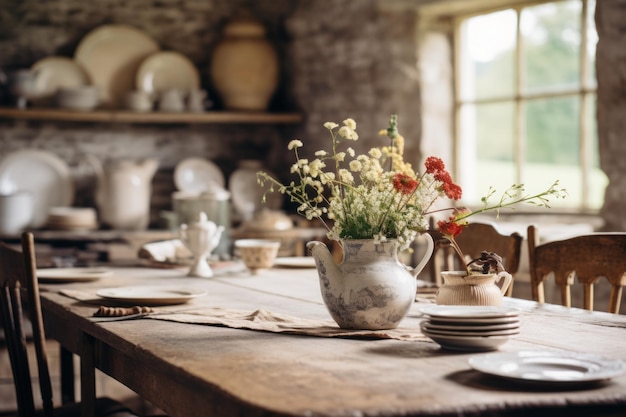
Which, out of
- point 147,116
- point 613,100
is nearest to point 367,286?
point 613,100

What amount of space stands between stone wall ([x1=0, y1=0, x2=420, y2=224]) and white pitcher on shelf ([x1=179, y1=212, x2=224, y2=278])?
87.6 inches

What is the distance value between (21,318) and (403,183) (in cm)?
116

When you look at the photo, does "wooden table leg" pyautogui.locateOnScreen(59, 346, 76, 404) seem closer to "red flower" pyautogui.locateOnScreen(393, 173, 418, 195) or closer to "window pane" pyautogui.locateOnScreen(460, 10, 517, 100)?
"red flower" pyautogui.locateOnScreen(393, 173, 418, 195)

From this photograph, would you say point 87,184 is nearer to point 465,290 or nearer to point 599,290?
point 599,290

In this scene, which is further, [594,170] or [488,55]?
[488,55]

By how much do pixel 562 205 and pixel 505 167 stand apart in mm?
404

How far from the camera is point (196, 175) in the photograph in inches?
226

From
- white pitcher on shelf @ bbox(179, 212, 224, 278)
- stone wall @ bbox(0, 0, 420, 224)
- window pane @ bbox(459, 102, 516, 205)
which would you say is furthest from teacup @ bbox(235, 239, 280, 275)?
stone wall @ bbox(0, 0, 420, 224)

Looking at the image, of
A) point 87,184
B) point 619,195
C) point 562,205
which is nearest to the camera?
point 619,195

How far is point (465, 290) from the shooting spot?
198 centimetres

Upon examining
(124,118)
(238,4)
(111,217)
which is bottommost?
(111,217)

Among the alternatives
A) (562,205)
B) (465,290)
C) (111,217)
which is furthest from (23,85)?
(465,290)

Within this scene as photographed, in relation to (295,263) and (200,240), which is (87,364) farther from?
(295,263)

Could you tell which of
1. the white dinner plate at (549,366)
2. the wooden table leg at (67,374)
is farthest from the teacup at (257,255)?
the white dinner plate at (549,366)
